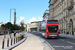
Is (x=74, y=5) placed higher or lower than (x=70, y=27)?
higher

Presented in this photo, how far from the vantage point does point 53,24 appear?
2634cm

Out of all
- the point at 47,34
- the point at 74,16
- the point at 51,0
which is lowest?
the point at 47,34

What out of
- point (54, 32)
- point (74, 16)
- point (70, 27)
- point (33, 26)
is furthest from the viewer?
point (33, 26)

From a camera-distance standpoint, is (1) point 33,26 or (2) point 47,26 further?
(1) point 33,26

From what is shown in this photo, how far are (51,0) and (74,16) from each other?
5051 cm

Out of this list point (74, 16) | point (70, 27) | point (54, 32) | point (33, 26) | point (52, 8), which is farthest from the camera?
point (33, 26)

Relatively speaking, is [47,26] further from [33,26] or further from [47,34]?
[33,26]

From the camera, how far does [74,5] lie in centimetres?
4997

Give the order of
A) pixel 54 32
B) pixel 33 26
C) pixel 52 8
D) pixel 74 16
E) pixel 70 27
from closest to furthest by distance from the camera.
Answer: pixel 54 32
pixel 74 16
pixel 70 27
pixel 52 8
pixel 33 26

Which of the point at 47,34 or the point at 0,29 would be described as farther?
the point at 0,29

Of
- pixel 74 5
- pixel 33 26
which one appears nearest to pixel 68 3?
pixel 74 5

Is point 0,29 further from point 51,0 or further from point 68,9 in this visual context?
point 51,0

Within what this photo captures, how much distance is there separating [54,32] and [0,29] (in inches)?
1485

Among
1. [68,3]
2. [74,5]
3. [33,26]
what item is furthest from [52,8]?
[33,26]
